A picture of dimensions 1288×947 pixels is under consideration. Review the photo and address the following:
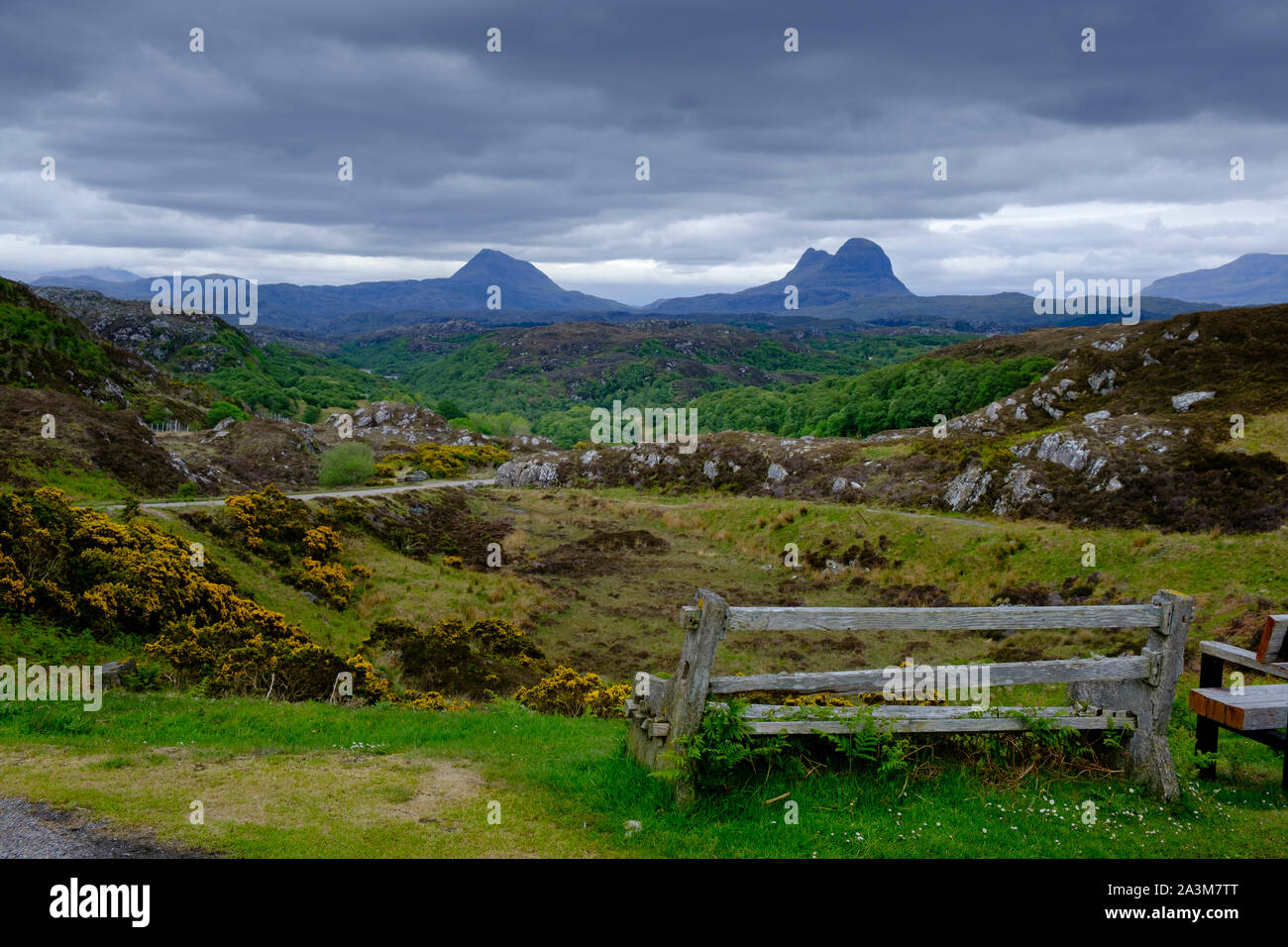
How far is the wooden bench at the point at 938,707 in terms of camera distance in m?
7.76

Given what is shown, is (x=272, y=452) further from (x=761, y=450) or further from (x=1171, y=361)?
(x=1171, y=361)

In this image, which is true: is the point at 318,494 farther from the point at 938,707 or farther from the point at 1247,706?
the point at 1247,706

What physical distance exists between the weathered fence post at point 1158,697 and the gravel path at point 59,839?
10170 millimetres

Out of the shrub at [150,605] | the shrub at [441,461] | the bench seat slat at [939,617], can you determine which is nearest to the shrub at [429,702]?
the shrub at [150,605]

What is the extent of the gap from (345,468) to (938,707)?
65278 mm

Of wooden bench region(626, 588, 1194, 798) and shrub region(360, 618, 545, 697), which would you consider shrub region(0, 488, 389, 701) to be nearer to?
shrub region(360, 618, 545, 697)

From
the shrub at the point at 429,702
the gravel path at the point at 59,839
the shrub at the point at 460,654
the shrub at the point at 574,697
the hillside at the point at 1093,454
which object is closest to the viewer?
the gravel path at the point at 59,839

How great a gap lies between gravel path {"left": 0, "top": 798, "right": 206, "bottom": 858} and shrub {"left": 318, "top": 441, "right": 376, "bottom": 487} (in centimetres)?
6133

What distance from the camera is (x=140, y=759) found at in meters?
9.54

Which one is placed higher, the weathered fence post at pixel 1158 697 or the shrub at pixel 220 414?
the shrub at pixel 220 414

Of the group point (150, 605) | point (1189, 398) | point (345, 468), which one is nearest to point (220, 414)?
point (345, 468)

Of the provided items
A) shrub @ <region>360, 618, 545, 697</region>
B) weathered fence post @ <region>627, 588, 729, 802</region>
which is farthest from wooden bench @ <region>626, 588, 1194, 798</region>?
shrub @ <region>360, 618, 545, 697</region>

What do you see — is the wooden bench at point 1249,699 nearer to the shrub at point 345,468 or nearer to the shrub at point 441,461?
the shrub at point 345,468
